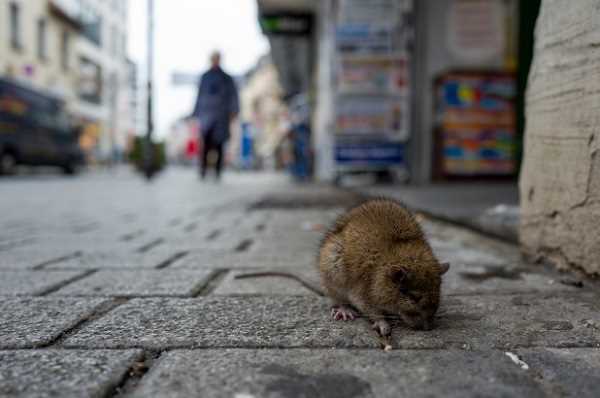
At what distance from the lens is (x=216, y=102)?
11938 mm

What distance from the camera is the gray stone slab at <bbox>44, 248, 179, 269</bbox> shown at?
2.73 metres

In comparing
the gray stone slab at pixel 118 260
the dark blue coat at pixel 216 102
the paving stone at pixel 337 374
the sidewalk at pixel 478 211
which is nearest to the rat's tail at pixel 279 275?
the gray stone slab at pixel 118 260

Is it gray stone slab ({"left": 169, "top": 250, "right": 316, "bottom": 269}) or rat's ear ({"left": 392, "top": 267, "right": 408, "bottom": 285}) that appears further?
gray stone slab ({"left": 169, "top": 250, "right": 316, "bottom": 269})

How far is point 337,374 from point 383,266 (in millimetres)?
598

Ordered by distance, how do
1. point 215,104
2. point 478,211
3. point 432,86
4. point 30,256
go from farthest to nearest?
point 215,104, point 432,86, point 478,211, point 30,256

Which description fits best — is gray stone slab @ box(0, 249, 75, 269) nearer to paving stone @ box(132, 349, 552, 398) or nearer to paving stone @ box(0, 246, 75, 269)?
paving stone @ box(0, 246, 75, 269)

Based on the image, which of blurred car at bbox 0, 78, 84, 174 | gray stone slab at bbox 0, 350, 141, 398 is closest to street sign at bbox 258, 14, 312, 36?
blurred car at bbox 0, 78, 84, 174

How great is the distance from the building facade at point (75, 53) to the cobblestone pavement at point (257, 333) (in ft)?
65.2

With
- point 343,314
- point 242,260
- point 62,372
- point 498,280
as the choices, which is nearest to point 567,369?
point 343,314

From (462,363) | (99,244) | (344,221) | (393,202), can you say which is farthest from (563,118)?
(99,244)

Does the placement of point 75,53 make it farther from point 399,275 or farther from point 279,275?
point 399,275

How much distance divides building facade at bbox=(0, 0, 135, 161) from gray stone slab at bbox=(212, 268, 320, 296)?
20.1 metres

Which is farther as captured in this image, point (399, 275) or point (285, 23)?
point (285, 23)

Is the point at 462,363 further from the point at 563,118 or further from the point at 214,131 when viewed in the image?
the point at 214,131
